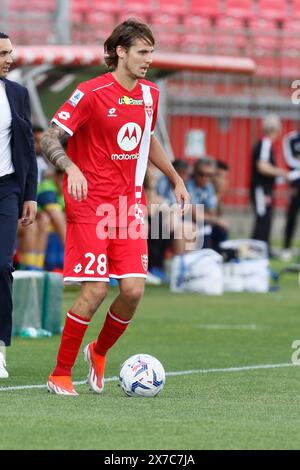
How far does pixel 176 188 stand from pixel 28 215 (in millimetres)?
1192

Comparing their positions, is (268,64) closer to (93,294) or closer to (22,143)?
(22,143)

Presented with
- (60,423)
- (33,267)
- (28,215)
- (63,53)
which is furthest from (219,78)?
(60,423)

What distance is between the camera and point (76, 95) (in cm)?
788

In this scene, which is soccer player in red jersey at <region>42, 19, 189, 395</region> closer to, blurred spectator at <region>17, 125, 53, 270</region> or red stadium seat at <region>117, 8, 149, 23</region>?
blurred spectator at <region>17, 125, 53, 270</region>

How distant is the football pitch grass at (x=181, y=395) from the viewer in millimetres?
6125

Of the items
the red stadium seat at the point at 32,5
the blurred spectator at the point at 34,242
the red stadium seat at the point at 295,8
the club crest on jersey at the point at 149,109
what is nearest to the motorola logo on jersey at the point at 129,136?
the club crest on jersey at the point at 149,109

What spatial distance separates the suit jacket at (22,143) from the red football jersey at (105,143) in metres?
0.80

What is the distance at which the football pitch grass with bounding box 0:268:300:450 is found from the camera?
6.12 meters

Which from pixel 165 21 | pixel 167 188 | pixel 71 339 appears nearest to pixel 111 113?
pixel 71 339

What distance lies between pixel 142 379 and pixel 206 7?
69.4ft

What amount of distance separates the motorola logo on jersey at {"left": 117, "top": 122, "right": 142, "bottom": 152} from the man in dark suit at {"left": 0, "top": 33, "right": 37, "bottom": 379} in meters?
1.05

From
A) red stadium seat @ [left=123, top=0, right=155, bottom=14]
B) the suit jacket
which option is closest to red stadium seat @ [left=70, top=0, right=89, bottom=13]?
red stadium seat @ [left=123, top=0, right=155, bottom=14]

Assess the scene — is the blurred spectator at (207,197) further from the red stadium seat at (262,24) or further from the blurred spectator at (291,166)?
the red stadium seat at (262,24)
